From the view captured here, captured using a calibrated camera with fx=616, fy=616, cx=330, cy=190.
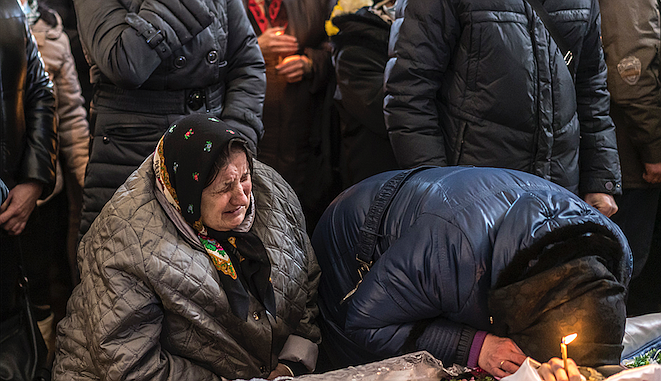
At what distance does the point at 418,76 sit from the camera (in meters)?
2.11

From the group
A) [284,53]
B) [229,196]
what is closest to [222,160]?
[229,196]

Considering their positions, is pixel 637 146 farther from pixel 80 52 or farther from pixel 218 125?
pixel 80 52

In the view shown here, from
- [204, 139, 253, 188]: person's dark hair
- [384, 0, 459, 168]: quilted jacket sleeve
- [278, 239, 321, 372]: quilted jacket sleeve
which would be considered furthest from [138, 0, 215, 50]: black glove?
[278, 239, 321, 372]: quilted jacket sleeve

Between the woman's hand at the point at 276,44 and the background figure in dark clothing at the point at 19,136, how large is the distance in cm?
95

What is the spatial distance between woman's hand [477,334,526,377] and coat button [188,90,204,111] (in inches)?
48.7

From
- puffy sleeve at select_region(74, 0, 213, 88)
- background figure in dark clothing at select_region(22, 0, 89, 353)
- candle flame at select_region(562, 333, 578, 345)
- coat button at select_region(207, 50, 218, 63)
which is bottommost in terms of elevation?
background figure in dark clothing at select_region(22, 0, 89, 353)

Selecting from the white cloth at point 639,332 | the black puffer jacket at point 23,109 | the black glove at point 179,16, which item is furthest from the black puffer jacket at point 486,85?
the black puffer jacket at point 23,109

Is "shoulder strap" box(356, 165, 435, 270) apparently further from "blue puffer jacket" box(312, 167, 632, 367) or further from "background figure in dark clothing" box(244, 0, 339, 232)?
"background figure in dark clothing" box(244, 0, 339, 232)

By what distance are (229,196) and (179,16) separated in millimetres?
698

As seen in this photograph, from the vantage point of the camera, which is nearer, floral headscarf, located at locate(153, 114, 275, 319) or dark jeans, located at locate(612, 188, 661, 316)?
floral headscarf, located at locate(153, 114, 275, 319)

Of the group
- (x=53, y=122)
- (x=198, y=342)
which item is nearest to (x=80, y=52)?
(x=53, y=122)

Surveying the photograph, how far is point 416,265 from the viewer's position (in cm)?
144

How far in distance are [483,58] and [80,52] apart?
1882 millimetres

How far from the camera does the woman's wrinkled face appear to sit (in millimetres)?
1604
